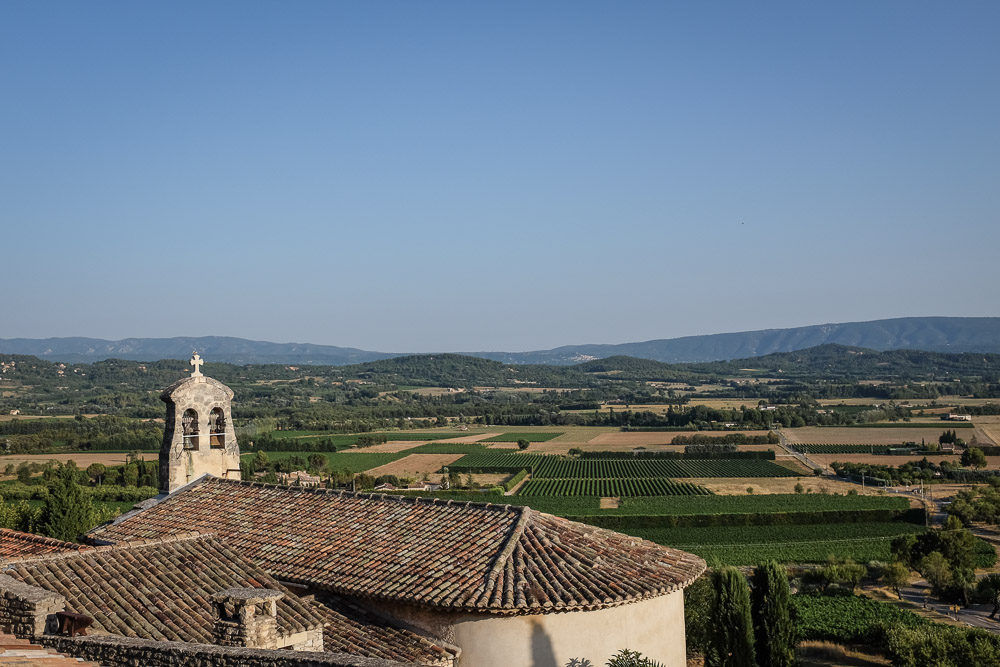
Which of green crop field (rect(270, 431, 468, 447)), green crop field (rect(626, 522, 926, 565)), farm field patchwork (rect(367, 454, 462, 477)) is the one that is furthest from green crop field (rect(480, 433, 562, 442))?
green crop field (rect(626, 522, 926, 565))

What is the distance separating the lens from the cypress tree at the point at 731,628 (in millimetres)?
15648

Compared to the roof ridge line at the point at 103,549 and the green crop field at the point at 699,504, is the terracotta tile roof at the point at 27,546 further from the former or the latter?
the green crop field at the point at 699,504

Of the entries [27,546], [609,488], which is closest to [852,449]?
[609,488]

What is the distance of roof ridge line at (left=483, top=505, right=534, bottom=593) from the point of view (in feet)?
38.3

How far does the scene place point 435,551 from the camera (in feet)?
41.9

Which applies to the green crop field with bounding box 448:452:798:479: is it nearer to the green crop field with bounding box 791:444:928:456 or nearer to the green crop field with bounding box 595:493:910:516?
the green crop field with bounding box 791:444:928:456

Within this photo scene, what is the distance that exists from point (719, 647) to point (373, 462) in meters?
72.4

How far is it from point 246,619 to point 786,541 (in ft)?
155

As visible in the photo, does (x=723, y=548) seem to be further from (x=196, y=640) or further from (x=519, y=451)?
(x=519, y=451)

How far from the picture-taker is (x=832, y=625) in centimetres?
2984

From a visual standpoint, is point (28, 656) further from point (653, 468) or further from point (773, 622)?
point (653, 468)

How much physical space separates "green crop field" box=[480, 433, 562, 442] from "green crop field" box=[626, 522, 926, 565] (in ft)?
202

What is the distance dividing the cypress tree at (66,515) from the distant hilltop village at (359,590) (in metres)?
15.4

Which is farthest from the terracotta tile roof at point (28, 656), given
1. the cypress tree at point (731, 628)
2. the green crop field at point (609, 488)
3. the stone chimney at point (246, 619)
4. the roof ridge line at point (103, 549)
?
the green crop field at point (609, 488)
